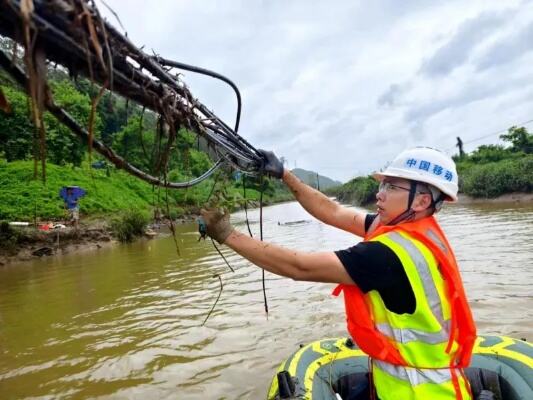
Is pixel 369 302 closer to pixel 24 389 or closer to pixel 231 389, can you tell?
pixel 231 389

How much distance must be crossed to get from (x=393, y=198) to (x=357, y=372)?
178 centimetres

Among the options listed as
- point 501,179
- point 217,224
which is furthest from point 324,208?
point 501,179

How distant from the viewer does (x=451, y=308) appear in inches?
87.1

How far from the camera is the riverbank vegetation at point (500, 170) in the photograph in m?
27.6

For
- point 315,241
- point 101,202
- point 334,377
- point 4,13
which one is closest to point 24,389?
point 334,377

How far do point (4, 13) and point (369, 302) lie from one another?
2.02 meters

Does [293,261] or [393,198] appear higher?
[393,198]

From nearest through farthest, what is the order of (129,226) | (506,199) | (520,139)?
(129,226)
(506,199)
(520,139)

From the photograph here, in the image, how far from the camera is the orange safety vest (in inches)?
86.7

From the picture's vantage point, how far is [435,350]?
2178 mm

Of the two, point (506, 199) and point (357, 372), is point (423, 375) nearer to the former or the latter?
point (357, 372)

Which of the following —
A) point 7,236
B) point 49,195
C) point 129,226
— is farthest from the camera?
point 49,195

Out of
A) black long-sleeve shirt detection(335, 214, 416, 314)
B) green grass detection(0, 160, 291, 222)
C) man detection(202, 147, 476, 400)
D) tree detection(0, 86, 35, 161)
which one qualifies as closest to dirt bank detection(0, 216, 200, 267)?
green grass detection(0, 160, 291, 222)

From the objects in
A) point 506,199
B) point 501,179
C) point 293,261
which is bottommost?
point 293,261
